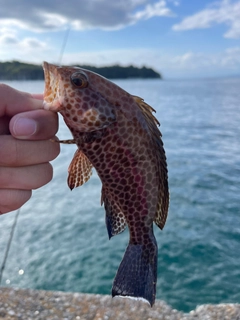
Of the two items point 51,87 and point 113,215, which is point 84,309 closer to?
point 113,215

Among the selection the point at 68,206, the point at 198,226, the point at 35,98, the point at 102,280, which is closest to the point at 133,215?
the point at 35,98

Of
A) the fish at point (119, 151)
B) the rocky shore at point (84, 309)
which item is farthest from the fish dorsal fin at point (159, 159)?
the rocky shore at point (84, 309)

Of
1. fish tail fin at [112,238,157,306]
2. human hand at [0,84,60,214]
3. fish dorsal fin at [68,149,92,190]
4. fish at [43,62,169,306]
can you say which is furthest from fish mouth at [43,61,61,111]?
fish tail fin at [112,238,157,306]

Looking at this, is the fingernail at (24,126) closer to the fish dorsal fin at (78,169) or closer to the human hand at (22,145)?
the human hand at (22,145)

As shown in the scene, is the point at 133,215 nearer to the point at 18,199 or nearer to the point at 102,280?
the point at 18,199

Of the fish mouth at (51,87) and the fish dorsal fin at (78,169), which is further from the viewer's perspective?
the fish dorsal fin at (78,169)

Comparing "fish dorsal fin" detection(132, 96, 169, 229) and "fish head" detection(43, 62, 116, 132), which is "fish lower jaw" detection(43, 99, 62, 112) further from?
"fish dorsal fin" detection(132, 96, 169, 229)

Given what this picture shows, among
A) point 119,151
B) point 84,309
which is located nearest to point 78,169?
point 119,151
